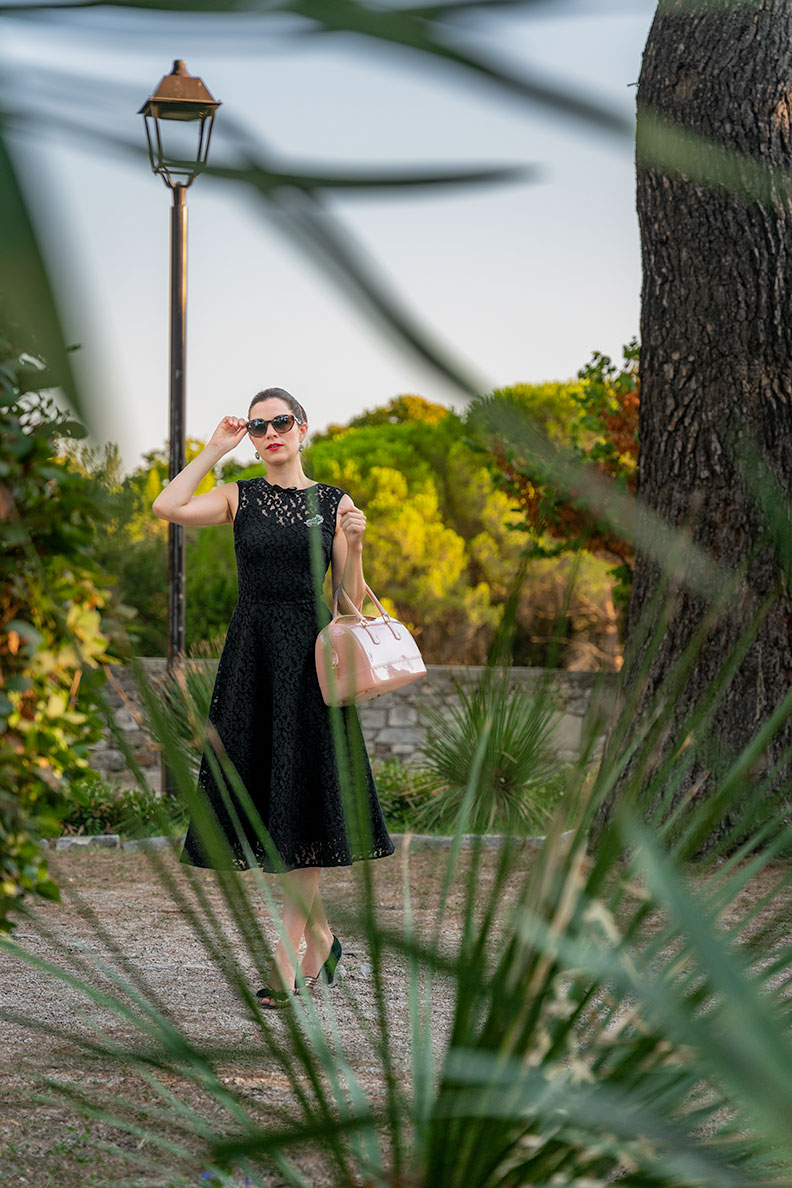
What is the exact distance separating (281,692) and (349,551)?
41cm

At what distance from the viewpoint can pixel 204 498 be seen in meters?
2.81

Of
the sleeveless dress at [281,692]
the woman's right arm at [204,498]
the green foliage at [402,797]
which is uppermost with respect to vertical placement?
the woman's right arm at [204,498]

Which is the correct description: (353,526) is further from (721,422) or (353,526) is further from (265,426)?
(721,422)

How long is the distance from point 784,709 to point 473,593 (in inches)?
597

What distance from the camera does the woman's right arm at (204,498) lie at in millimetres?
2520

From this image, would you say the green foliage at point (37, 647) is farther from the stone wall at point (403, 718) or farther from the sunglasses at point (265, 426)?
the stone wall at point (403, 718)

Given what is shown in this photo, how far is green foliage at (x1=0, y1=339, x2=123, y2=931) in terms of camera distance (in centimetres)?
174

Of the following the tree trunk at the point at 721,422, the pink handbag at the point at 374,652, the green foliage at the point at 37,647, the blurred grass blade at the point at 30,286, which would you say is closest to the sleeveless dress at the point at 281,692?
the pink handbag at the point at 374,652

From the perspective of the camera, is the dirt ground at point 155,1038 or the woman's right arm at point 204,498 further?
the woman's right arm at point 204,498

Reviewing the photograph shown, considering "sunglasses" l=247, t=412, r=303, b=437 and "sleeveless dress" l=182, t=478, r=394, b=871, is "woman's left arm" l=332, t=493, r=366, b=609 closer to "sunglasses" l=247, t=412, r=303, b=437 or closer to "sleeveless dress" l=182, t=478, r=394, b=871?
"sleeveless dress" l=182, t=478, r=394, b=871

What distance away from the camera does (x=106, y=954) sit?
3594 mm

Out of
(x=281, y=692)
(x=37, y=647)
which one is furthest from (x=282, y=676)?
(x=37, y=647)

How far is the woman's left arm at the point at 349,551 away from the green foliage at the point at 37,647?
0.77 meters

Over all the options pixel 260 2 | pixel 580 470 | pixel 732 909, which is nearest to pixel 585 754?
pixel 580 470
